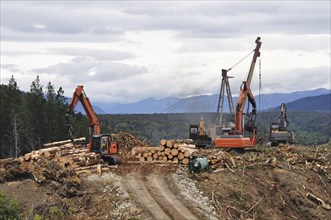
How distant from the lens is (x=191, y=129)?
47219 mm

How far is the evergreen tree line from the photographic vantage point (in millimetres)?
69562

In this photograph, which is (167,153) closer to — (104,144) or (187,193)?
(104,144)

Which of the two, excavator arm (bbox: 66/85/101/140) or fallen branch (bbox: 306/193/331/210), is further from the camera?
excavator arm (bbox: 66/85/101/140)

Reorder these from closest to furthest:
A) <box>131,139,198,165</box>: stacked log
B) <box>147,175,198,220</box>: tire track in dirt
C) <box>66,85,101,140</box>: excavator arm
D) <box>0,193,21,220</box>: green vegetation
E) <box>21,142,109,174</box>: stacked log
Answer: <box>0,193,21,220</box>: green vegetation < <box>147,175,198,220</box>: tire track in dirt < <box>21,142,109,174</box>: stacked log < <box>131,139,198,165</box>: stacked log < <box>66,85,101,140</box>: excavator arm

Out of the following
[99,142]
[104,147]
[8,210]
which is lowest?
[8,210]

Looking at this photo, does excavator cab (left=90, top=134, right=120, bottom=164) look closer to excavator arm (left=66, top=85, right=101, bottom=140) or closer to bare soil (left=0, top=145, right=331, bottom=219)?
bare soil (left=0, top=145, right=331, bottom=219)

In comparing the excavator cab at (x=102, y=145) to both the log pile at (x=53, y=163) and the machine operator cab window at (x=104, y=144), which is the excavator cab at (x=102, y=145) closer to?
the machine operator cab window at (x=104, y=144)

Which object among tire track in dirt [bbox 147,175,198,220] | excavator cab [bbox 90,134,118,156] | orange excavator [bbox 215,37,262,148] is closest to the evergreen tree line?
orange excavator [bbox 215,37,262,148]

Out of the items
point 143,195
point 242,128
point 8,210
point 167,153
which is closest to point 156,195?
point 143,195

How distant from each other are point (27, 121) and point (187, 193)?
150 feet

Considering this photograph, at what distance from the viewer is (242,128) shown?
4734cm

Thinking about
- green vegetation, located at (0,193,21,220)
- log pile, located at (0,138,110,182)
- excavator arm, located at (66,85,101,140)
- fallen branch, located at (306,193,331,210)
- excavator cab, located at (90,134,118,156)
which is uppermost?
excavator arm, located at (66,85,101,140)

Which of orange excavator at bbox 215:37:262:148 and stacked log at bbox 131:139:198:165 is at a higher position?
orange excavator at bbox 215:37:262:148

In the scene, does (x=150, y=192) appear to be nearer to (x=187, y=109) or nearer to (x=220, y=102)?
(x=220, y=102)
